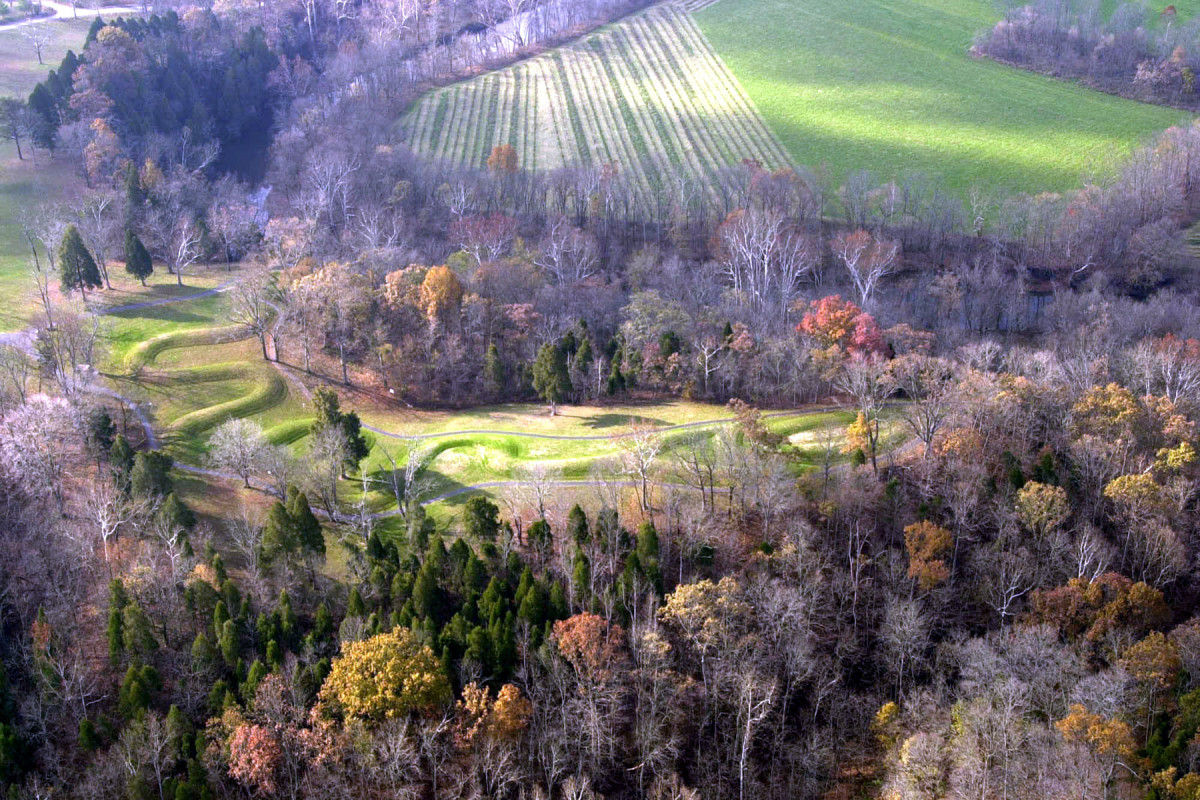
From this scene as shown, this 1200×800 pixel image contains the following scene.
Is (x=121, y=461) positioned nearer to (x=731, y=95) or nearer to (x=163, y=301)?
(x=163, y=301)

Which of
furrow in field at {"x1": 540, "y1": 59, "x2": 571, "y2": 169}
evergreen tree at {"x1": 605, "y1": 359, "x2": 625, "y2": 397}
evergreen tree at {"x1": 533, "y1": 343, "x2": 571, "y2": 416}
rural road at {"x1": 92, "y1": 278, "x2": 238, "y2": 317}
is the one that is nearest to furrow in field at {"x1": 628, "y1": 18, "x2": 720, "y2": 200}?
furrow in field at {"x1": 540, "y1": 59, "x2": 571, "y2": 169}

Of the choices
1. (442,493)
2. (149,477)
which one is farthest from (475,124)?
(149,477)

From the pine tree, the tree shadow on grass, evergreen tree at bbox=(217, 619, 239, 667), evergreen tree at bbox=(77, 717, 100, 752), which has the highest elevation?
the pine tree

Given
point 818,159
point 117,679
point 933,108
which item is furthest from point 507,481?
point 933,108

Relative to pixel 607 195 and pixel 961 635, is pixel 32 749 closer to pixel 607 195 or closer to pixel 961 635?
pixel 961 635

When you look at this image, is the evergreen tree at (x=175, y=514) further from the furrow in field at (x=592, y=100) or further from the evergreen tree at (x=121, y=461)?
the furrow in field at (x=592, y=100)

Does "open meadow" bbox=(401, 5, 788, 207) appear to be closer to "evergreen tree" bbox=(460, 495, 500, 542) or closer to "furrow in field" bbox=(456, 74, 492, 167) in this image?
"furrow in field" bbox=(456, 74, 492, 167)
